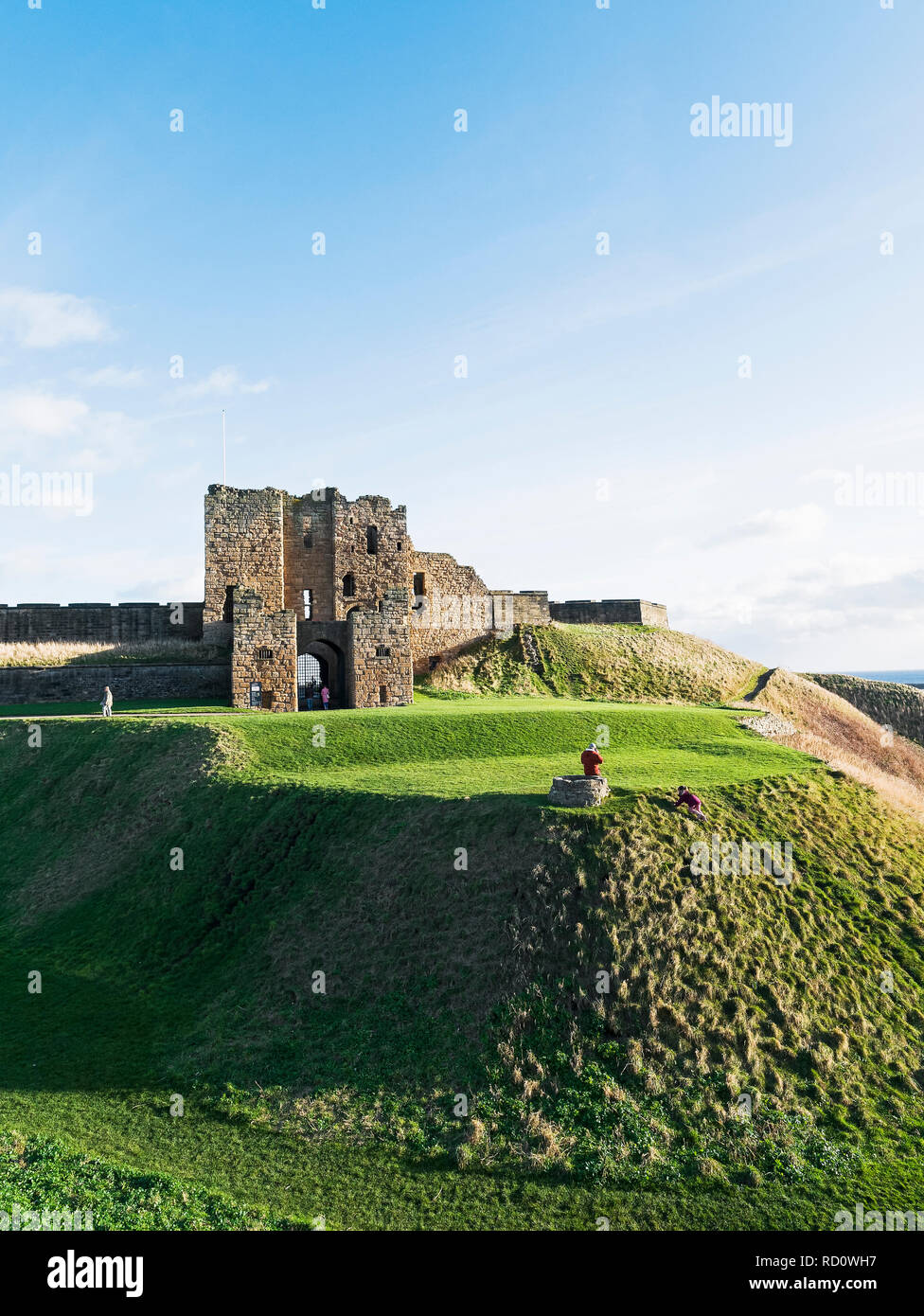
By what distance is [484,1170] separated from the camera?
14.6 meters

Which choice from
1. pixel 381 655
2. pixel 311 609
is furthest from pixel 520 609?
pixel 381 655

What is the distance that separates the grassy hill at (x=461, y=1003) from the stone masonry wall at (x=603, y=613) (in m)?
30.7

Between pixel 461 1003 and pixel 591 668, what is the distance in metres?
34.3

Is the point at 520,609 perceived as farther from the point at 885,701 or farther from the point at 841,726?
the point at 885,701

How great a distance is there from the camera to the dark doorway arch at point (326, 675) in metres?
41.7

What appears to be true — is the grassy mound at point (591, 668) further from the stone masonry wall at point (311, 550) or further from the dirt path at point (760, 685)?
the stone masonry wall at point (311, 550)

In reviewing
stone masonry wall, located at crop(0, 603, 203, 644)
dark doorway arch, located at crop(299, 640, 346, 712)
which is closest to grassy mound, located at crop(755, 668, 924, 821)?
dark doorway arch, located at crop(299, 640, 346, 712)

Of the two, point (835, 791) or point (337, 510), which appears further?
point (337, 510)

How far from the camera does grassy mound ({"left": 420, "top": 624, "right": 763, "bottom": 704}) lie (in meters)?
47.9

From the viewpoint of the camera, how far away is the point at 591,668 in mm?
50500
